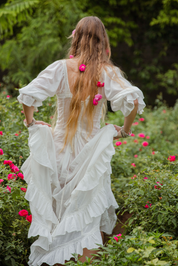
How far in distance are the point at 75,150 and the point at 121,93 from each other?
0.53 metres

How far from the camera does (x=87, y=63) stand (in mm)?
1821

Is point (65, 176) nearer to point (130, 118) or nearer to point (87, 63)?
point (130, 118)

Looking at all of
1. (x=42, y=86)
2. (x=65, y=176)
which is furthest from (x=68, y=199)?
(x=42, y=86)

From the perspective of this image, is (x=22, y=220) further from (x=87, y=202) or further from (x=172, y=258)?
(x=172, y=258)

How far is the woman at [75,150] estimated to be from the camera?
5.80 ft

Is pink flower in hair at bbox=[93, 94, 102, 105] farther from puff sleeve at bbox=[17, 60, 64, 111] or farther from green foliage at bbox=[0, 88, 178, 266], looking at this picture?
green foliage at bbox=[0, 88, 178, 266]

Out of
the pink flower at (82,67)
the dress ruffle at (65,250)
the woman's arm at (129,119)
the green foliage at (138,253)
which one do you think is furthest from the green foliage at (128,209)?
the pink flower at (82,67)

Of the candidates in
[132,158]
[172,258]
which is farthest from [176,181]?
[132,158]

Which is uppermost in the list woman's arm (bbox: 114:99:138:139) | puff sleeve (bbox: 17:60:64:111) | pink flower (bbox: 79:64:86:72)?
pink flower (bbox: 79:64:86:72)

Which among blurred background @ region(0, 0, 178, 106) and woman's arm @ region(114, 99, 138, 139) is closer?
woman's arm @ region(114, 99, 138, 139)

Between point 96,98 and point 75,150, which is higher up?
point 96,98

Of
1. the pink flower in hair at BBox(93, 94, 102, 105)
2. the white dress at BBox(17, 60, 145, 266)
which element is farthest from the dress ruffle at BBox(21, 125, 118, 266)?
the pink flower in hair at BBox(93, 94, 102, 105)

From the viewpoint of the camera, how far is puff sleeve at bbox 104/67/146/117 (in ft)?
5.66

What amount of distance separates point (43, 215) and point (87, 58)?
1.12 metres
